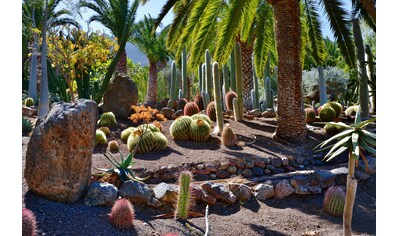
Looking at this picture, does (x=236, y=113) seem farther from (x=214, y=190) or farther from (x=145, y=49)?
(x=145, y=49)

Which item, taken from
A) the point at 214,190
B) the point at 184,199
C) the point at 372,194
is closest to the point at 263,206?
the point at 214,190

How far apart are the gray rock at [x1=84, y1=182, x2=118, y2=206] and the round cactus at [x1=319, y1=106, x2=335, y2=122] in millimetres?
5543

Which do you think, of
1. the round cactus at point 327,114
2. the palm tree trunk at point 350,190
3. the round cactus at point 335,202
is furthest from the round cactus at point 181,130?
the palm tree trunk at point 350,190

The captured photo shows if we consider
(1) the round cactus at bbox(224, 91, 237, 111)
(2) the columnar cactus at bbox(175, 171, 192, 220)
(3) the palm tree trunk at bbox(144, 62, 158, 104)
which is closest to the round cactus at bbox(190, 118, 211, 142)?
(1) the round cactus at bbox(224, 91, 237, 111)

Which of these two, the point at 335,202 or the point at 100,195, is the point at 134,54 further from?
the point at 100,195

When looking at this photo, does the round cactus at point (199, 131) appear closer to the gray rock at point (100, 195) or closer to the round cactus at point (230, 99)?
the round cactus at point (230, 99)

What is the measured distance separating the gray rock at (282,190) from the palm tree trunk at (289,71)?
6.15 feet

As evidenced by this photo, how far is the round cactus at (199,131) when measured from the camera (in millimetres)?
6691

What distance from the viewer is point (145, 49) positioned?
741 inches

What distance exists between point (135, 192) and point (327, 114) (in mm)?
5304

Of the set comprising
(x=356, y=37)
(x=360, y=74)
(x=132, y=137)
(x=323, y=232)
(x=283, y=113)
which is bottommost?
(x=323, y=232)

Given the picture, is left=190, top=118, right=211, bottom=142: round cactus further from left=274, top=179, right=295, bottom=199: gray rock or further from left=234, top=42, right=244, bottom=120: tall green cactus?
left=274, top=179, right=295, bottom=199: gray rock

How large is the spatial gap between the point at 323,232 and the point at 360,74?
4.55 metres

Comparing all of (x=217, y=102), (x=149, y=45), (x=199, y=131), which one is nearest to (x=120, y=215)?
(x=199, y=131)
